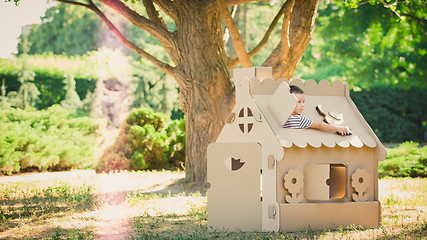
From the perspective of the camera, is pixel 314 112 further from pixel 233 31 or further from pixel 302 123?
pixel 233 31

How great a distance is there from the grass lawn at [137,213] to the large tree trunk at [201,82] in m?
0.86

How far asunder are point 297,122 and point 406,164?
6.87m

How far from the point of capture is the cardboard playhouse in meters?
4.49

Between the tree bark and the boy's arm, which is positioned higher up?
the tree bark

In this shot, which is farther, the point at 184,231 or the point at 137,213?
the point at 137,213

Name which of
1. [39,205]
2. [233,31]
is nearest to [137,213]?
[39,205]

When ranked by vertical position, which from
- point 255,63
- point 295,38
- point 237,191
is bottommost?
point 237,191

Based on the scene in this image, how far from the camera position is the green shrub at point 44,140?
9.67 meters

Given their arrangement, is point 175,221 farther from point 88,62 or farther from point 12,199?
point 88,62

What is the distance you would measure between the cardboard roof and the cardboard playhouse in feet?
0.04

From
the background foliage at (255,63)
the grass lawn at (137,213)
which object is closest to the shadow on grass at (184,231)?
the grass lawn at (137,213)

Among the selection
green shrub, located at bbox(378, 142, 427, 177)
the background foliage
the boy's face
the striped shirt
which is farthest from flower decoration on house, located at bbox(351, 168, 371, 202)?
green shrub, located at bbox(378, 142, 427, 177)

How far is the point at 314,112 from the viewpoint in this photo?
496cm

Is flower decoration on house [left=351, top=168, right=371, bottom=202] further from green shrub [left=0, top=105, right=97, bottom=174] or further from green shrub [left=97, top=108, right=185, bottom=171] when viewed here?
green shrub [left=0, top=105, right=97, bottom=174]
